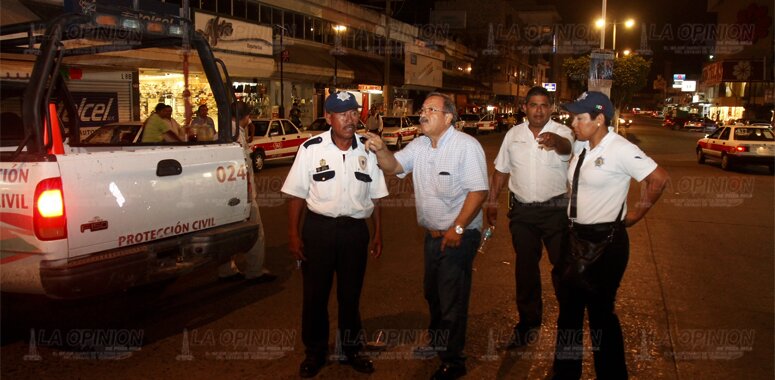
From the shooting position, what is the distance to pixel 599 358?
3.90 m

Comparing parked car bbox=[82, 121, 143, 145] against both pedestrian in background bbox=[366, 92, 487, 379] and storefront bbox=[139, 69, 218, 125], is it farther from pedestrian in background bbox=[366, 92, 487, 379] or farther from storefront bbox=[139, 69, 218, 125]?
pedestrian in background bbox=[366, 92, 487, 379]

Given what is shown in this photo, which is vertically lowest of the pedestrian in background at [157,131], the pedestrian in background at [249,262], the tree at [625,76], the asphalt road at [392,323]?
the asphalt road at [392,323]

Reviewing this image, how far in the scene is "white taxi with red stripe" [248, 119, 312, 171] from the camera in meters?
17.8

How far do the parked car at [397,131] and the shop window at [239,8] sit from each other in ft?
25.3

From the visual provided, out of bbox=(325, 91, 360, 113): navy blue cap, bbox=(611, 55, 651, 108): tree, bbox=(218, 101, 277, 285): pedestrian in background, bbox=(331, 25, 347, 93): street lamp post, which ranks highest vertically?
bbox=(331, 25, 347, 93): street lamp post

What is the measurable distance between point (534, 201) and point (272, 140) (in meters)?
14.2

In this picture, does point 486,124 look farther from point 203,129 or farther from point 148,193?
point 148,193

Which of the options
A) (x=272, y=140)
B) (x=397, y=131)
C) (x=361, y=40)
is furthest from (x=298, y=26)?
(x=272, y=140)

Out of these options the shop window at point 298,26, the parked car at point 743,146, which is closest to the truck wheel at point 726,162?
the parked car at point 743,146

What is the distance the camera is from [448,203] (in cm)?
411

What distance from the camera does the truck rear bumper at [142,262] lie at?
13.6ft

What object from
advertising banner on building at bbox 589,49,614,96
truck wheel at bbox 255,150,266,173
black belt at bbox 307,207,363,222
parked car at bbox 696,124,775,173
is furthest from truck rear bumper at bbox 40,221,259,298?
parked car at bbox 696,124,775,173

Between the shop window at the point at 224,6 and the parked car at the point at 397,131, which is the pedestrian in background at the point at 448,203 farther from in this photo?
the shop window at the point at 224,6

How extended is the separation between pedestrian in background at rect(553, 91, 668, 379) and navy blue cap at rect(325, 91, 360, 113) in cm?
138
